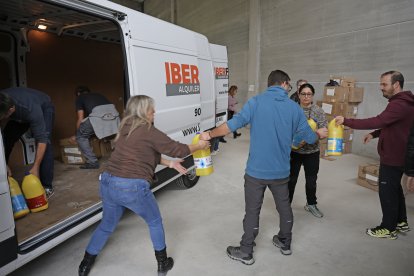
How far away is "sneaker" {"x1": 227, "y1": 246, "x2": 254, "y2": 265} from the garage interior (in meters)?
0.06

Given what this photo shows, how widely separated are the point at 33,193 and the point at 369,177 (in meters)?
4.45

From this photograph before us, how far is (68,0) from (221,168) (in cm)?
401

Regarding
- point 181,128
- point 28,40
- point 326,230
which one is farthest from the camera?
point 28,40

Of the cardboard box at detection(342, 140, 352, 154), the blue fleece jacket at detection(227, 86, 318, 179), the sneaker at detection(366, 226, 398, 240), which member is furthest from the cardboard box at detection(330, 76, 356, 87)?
the blue fleece jacket at detection(227, 86, 318, 179)

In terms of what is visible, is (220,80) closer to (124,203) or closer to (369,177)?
(369,177)

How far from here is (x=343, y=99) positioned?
610 cm

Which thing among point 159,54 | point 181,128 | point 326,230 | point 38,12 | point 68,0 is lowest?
point 326,230

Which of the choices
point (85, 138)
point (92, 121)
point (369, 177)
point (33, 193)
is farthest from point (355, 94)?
point (33, 193)

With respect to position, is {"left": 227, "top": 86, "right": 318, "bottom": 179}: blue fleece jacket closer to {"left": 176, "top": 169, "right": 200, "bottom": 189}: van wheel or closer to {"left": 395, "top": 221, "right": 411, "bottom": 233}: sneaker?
{"left": 395, "top": 221, "right": 411, "bottom": 233}: sneaker

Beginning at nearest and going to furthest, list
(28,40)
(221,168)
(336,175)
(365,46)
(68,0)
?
1. (68,0)
2. (28,40)
3. (336,175)
4. (221,168)
5. (365,46)

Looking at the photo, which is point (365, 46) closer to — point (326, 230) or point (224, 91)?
point (224, 91)

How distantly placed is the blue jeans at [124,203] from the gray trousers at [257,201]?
2.49 feet

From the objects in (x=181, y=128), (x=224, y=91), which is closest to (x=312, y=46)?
(x=224, y=91)

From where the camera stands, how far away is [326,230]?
10.6 ft
